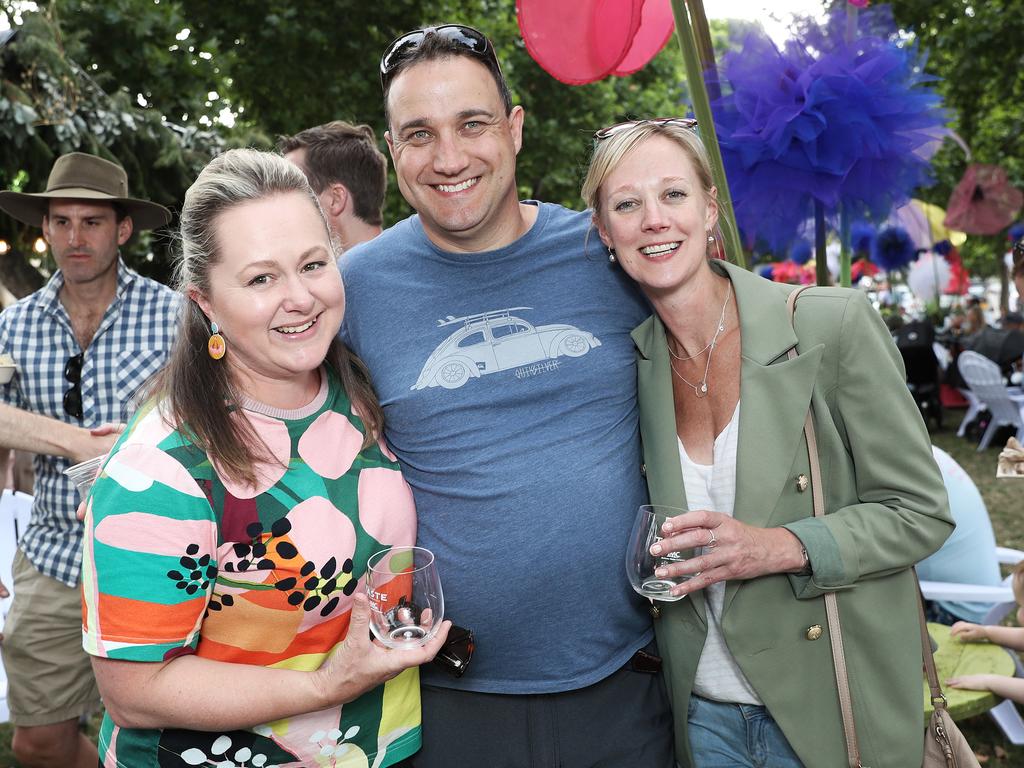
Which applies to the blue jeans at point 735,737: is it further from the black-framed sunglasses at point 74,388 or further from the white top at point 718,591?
the black-framed sunglasses at point 74,388

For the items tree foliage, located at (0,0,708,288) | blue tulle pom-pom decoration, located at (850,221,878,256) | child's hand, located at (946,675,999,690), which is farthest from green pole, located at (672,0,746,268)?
blue tulle pom-pom decoration, located at (850,221,878,256)

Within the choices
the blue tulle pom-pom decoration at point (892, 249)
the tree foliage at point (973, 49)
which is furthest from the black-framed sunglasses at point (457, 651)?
the blue tulle pom-pom decoration at point (892, 249)

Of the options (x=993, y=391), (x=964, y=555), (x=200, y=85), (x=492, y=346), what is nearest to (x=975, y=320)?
(x=993, y=391)

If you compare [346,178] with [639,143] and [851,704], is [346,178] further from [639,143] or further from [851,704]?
[851,704]

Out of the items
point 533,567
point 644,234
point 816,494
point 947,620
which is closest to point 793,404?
point 816,494

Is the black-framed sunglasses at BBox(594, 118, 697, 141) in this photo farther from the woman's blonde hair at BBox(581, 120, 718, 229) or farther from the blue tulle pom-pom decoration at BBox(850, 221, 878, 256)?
the blue tulle pom-pom decoration at BBox(850, 221, 878, 256)

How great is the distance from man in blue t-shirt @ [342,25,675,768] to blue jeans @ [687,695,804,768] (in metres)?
0.11

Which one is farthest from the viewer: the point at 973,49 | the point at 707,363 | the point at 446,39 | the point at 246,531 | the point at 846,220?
the point at 973,49

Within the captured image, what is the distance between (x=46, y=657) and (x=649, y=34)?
3460 millimetres

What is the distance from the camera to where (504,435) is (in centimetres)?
217

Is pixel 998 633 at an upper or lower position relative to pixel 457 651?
lower

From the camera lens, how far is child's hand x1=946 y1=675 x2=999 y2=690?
10.9 ft

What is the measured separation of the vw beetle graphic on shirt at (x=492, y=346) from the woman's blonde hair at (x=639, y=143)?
371mm

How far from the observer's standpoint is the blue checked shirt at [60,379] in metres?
3.71
